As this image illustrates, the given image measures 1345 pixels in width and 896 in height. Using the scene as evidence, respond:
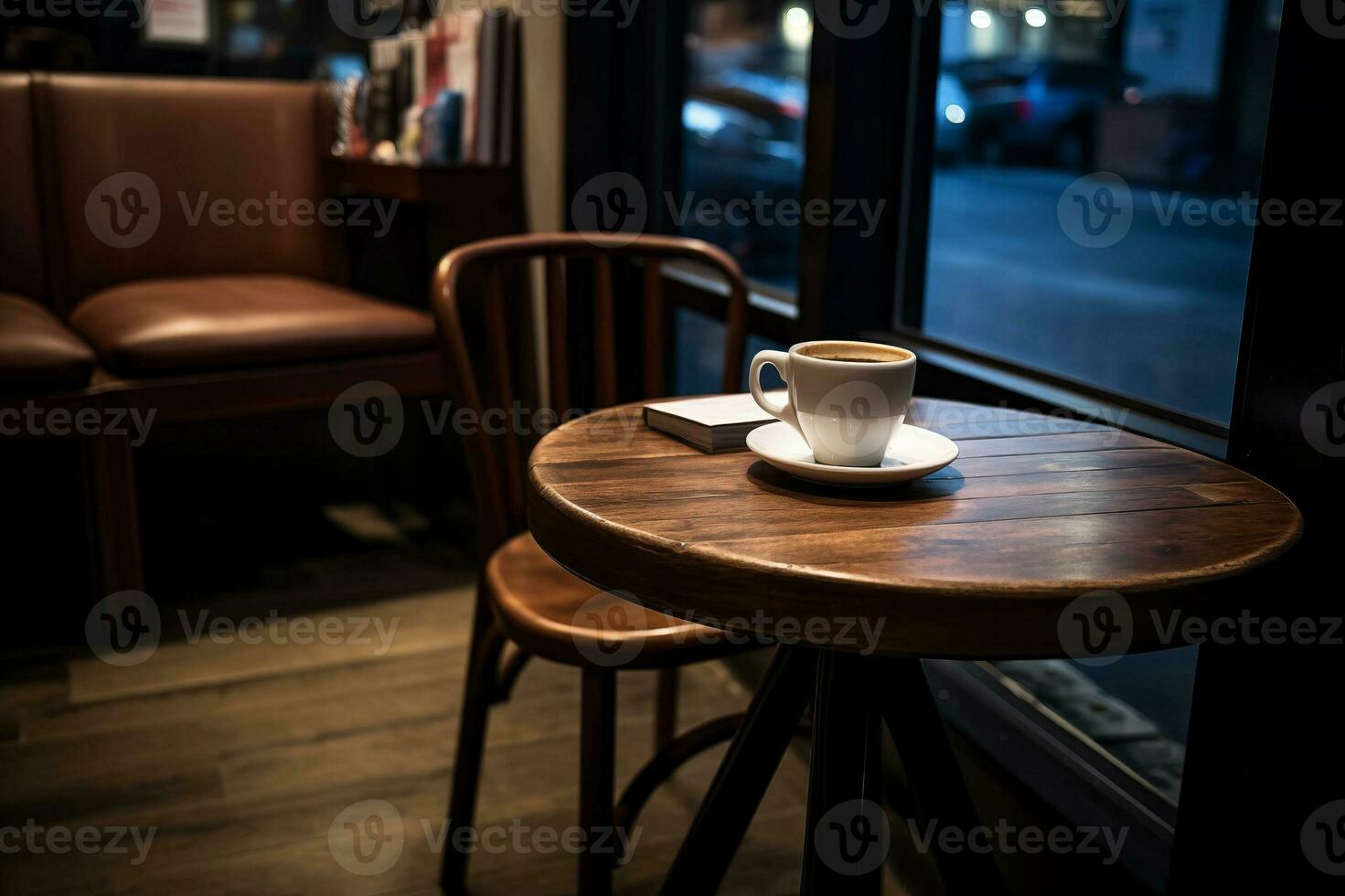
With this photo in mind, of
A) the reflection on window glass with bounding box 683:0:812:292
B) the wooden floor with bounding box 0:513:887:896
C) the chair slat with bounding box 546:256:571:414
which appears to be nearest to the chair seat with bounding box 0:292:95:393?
the wooden floor with bounding box 0:513:887:896

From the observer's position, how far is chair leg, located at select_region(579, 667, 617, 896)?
1348 millimetres

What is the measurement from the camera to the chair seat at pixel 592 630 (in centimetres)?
130

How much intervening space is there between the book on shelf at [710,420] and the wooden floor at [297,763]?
768 millimetres

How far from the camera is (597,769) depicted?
1.37 metres

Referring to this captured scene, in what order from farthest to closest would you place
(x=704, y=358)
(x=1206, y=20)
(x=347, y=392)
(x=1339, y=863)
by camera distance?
(x=1206, y=20)
(x=704, y=358)
(x=347, y=392)
(x=1339, y=863)

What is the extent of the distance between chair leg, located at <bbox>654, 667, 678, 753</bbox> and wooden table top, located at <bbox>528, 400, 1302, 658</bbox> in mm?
800

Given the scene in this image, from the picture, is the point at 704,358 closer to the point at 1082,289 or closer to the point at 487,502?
the point at 487,502

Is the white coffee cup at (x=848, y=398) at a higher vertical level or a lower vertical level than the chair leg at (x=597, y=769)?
higher

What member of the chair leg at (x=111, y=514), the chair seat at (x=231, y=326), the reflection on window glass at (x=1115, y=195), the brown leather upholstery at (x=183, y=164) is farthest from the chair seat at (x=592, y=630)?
the reflection on window glass at (x=1115, y=195)

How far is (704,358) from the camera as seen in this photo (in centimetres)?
472

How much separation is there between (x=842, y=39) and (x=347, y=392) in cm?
135

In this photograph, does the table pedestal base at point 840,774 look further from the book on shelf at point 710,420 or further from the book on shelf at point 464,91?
the book on shelf at point 464,91

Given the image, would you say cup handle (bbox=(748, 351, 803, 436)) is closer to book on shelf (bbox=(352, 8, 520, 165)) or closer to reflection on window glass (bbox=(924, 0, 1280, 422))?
book on shelf (bbox=(352, 8, 520, 165))

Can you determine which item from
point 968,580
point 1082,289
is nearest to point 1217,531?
point 968,580
